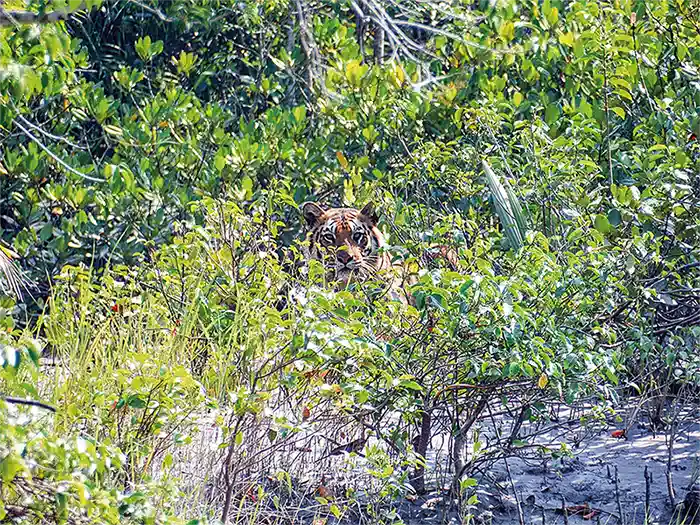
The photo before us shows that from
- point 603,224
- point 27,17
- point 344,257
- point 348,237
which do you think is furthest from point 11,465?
point 348,237

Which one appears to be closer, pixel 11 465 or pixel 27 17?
pixel 27 17

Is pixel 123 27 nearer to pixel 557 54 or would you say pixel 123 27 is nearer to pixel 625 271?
pixel 557 54

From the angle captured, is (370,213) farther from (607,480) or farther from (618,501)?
(618,501)

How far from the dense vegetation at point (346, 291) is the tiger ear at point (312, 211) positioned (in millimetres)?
261

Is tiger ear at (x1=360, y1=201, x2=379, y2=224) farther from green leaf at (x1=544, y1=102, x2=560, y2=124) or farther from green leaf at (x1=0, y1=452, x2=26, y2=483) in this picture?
green leaf at (x1=0, y1=452, x2=26, y2=483)

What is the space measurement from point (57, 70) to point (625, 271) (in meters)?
3.40

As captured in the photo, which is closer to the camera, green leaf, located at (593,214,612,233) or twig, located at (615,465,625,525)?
green leaf, located at (593,214,612,233)

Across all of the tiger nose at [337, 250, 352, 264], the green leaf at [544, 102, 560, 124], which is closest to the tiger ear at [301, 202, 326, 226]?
the tiger nose at [337, 250, 352, 264]

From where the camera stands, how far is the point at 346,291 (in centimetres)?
403

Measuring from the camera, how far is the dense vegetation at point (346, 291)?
3709mm

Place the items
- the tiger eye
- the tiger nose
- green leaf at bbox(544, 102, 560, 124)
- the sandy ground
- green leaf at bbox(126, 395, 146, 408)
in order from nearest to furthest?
green leaf at bbox(126, 395, 146, 408) < the sandy ground < green leaf at bbox(544, 102, 560, 124) < the tiger nose < the tiger eye

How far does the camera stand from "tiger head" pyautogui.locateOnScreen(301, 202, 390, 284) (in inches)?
254

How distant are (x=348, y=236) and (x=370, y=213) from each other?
0.23 metres

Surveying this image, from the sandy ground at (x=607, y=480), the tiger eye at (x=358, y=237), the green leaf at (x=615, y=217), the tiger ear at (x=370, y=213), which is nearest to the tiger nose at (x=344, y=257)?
the tiger eye at (x=358, y=237)
